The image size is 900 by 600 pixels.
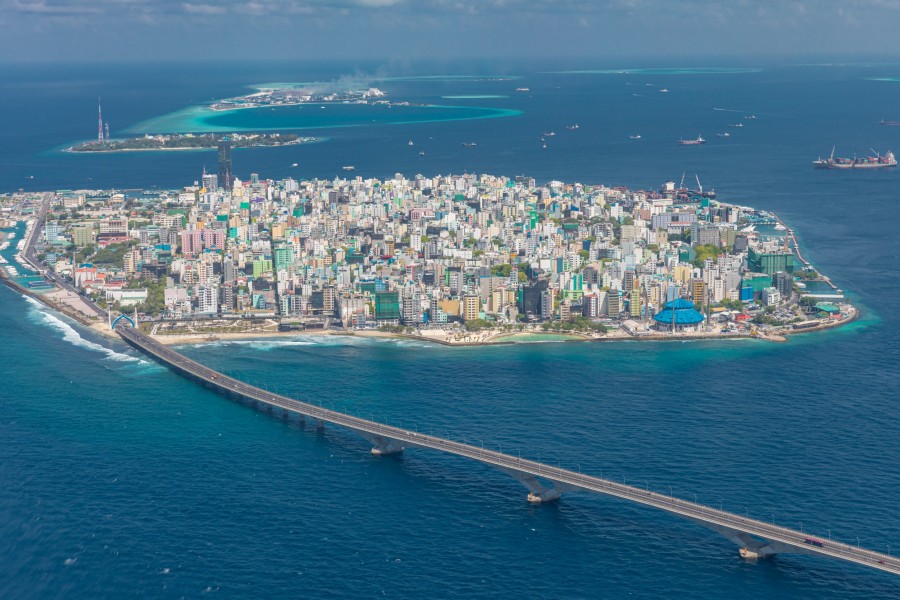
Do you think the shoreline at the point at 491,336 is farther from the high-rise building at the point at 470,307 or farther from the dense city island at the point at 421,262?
the high-rise building at the point at 470,307

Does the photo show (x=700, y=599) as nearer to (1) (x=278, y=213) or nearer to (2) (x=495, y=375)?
(2) (x=495, y=375)

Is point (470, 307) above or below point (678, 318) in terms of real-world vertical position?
above

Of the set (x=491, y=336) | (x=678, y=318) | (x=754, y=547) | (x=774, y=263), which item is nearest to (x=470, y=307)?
(x=491, y=336)

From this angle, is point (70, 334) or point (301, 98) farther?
point (301, 98)

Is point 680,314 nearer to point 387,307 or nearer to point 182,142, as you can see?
point 387,307

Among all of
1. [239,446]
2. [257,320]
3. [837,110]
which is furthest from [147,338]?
[837,110]

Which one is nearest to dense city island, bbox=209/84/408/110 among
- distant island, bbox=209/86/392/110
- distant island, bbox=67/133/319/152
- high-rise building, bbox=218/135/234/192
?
distant island, bbox=209/86/392/110
